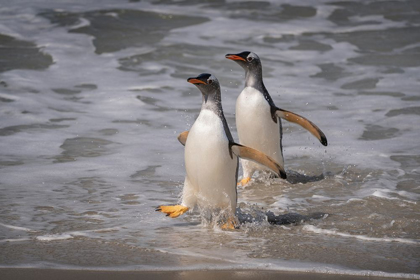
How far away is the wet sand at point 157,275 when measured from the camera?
3.45 metres

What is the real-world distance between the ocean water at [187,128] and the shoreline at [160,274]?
0.07 m

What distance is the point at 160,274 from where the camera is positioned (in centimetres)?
352

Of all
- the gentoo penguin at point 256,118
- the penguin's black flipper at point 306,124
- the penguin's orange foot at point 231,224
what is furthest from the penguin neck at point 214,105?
the gentoo penguin at point 256,118

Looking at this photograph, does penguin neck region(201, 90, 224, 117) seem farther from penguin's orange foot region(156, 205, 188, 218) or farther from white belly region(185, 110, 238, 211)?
penguin's orange foot region(156, 205, 188, 218)

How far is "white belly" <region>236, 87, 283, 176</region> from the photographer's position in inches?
231

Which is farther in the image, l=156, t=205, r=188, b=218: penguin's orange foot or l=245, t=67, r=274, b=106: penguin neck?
A: l=245, t=67, r=274, b=106: penguin neck

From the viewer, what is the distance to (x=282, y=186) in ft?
19.1

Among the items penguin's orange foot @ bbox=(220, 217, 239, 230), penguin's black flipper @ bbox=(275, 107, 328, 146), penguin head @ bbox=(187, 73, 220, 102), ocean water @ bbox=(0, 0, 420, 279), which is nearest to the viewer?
ocean water @ bbox=(0, 0, 420, 279)

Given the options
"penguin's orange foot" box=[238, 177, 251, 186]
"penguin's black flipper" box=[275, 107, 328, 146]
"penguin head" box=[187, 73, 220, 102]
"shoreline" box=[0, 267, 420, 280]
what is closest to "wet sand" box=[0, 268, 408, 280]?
"shoreline" box=[0, 267, 420, 280]

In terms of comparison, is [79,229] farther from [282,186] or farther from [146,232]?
[282,186]

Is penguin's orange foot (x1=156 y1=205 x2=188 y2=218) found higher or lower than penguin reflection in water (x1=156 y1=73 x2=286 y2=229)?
lower

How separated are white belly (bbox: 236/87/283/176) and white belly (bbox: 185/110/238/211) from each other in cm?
138

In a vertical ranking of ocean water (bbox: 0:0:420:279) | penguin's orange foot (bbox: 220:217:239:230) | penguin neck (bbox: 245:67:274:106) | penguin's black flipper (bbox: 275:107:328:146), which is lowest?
ocean water (bbox: 0:0:420:279)

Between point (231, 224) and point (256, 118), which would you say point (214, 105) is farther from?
point (256, 118)
